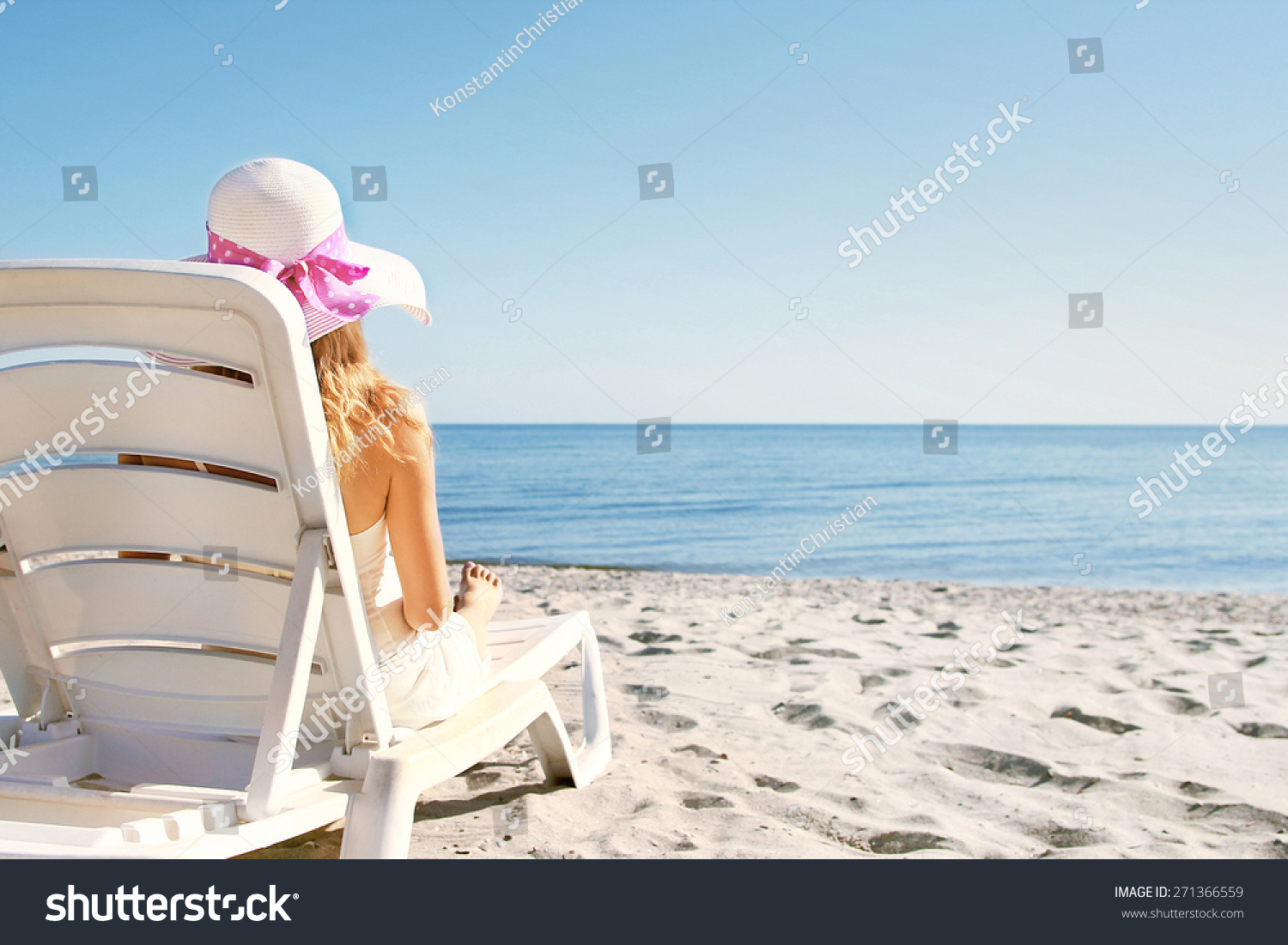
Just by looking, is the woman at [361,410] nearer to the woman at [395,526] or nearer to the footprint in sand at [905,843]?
the woman at [395,526]

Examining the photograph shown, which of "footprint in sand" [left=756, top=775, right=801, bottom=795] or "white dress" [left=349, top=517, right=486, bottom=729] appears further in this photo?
"footprint in sand" [left=756, top=775, right=801, bottom=795]

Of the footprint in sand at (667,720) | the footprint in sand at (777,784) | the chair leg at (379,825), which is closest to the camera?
the chair leg at (379,825)

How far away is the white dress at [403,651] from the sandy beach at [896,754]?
495mm

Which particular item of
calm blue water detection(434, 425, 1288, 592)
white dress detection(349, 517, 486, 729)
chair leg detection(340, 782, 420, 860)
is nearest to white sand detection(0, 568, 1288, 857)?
white dress detection(349, 517, 486, 729)

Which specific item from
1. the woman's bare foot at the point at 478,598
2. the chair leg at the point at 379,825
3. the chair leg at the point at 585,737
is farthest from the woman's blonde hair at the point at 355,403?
the chair leg at the point at 585,737

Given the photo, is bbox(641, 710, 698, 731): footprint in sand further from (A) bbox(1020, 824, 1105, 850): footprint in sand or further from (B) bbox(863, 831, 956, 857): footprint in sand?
(A) bbox(1020, 824, 1105, 850): footprint in sand

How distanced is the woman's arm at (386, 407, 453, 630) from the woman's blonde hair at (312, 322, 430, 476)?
0.03 m

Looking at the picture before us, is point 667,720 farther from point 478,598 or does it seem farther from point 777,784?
point 478,598

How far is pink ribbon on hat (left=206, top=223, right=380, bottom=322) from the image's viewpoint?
2.01m

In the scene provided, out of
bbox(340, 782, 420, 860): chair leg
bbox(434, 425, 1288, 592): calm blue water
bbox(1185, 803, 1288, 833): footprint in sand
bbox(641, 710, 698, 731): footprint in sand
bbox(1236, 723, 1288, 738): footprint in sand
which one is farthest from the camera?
bbox(434, 425, 1288, 592): calm blue water

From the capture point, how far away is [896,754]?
3.34 m

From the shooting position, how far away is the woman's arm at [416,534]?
6.81ft

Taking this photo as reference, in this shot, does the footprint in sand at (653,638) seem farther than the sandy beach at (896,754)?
Yes

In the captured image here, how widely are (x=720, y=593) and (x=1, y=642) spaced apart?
5396 mm
